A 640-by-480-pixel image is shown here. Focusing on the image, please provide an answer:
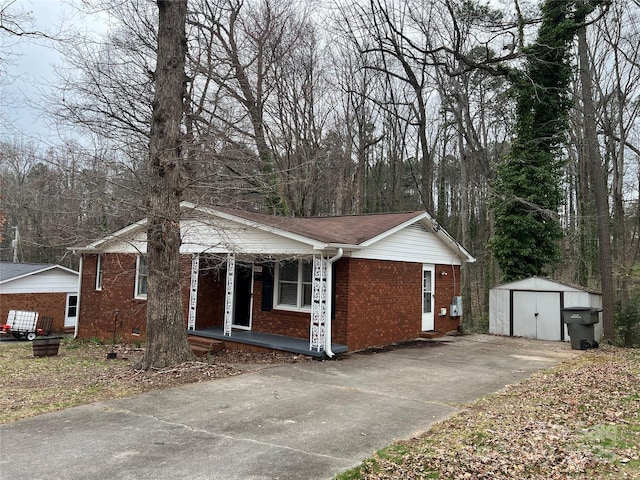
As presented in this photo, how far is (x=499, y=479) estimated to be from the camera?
382 centimetres

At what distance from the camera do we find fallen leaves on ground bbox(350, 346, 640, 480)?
13.1 ft

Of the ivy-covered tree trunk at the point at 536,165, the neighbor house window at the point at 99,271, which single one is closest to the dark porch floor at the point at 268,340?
the neighbor house window at the point at 99,271

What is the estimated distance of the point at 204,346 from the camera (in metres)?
11.1

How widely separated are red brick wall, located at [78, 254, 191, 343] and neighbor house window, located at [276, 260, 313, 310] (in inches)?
194

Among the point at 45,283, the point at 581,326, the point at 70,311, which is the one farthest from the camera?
the point at 70,311

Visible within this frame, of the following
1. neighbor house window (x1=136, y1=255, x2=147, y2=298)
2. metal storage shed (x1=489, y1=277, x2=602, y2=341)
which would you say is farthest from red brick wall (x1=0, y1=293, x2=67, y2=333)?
metal storage shed (x1=489, y1=277, x2=602, y2=341)

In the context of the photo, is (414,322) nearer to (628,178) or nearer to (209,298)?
(209,298)

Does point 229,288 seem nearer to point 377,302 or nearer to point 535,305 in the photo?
point 377,302

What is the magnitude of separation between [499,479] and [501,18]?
18.4 m

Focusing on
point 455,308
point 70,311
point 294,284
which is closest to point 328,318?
point 294,284

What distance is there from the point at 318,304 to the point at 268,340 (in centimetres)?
184

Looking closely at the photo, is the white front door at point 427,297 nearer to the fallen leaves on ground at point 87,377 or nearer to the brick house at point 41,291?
the fallen leaves on ground at point 87,377

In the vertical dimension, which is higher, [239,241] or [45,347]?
[239,241]

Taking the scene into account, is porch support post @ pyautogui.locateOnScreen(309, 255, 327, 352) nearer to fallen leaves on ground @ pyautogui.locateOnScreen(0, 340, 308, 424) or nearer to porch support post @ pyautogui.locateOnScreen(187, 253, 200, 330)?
fallen leaves on ground @ pyautogui.locateOnScreen(0, 340, 308, 424)
